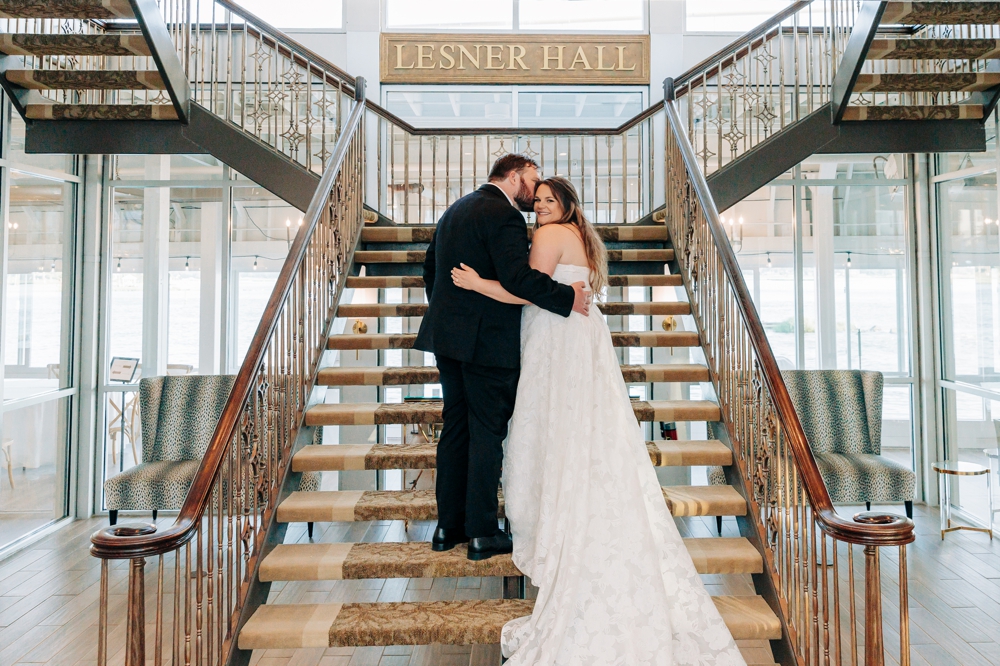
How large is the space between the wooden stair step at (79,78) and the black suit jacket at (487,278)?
8.87ft

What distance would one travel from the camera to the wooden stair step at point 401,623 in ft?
7.46

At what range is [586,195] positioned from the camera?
701 cm

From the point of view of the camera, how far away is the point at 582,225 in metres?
2.54

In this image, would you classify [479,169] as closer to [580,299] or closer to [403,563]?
[580,299]

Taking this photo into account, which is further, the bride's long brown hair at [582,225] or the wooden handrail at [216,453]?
the bride's long brown hair at [582,225]

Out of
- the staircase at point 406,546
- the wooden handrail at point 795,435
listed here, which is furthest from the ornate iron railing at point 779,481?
the staircase at point 406,546

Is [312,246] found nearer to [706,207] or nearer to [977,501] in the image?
[706,207]

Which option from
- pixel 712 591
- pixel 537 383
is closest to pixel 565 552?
pixel 537 383

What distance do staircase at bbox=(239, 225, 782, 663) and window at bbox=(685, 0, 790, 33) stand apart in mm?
4577

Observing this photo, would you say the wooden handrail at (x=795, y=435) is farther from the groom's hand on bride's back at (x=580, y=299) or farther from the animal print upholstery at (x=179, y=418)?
the animal print upholstery at (x=179, y=418)

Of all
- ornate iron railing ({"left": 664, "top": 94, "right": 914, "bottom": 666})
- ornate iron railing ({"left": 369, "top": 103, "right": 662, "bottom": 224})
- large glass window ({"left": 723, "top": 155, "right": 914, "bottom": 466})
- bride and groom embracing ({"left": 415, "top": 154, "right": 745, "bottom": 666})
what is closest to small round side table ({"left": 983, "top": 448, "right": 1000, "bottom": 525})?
large glass window ({"left": 723, "top": 155, "right": 914, "bottom": 466})

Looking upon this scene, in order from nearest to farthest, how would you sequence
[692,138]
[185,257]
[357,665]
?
[357,665], [692,138], [185,257]

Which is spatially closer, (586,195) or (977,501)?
(977,501)

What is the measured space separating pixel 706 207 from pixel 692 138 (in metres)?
1.39
